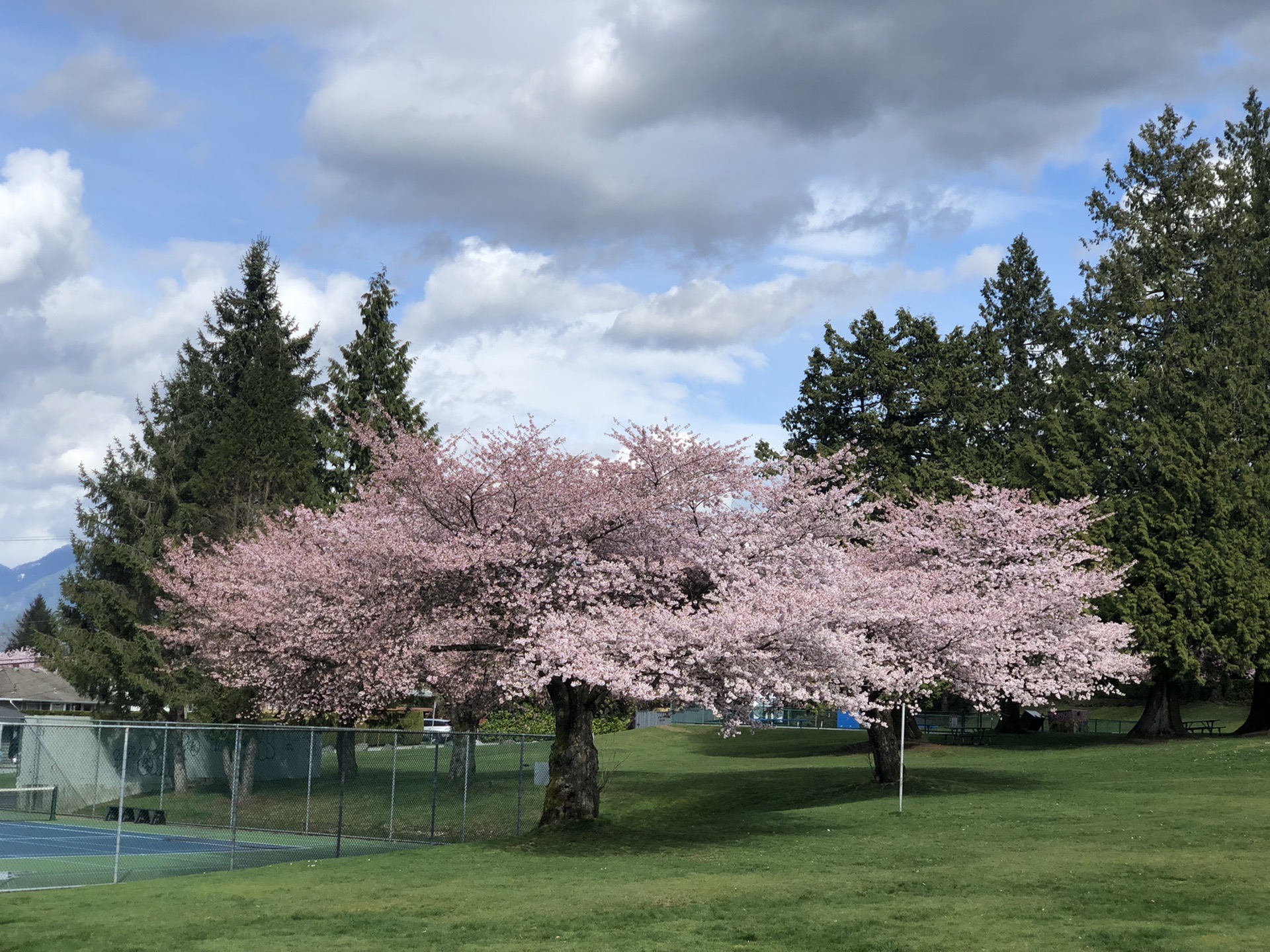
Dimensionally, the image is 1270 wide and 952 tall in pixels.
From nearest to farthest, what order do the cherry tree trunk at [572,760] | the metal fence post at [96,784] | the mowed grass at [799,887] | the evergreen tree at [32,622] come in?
1. the mowed grass at [799,887]
2. the cherry tree trunk at [572,760]
3. the metal fence post at [96,784]
4. the evergreen tree at [32,622]

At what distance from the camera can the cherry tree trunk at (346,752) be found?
25.5 metres

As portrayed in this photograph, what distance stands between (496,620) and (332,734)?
91.9 ft

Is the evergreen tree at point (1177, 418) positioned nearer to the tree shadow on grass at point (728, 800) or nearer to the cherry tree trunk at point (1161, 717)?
the cherry tree trunk at point (1161, 717)

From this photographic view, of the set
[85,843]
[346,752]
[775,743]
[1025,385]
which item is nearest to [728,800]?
[346,752]

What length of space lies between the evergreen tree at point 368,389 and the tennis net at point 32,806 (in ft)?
63.5

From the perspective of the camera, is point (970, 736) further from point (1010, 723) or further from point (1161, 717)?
point (1161, 717)

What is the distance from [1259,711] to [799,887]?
36.3 m

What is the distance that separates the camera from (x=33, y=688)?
86188mm

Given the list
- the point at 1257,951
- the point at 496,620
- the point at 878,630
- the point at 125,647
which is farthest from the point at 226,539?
the point at 1257,951

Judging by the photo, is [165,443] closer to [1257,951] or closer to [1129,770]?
[1129,770]

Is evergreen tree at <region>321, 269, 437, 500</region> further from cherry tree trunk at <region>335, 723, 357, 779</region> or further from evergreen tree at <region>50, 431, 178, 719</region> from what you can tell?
cherry tree trunk at <region>335, 723, 357, 779</region>

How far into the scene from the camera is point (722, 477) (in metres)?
27.5

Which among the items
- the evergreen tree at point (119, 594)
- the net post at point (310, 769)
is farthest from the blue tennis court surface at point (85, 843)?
the evergreen tree at point (119, 594)

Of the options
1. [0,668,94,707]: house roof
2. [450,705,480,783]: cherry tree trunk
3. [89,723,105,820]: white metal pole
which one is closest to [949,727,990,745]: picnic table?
[450,705,480,783]: cherry tree trunk
